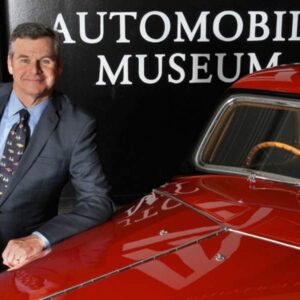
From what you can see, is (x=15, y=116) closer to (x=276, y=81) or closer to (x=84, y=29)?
(x=276, y=81)

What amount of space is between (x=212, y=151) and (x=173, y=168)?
2599mm

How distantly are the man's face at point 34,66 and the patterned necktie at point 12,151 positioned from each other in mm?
135

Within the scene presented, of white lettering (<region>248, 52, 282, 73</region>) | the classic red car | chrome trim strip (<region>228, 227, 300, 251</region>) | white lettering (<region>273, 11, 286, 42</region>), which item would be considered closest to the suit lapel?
the classic red car

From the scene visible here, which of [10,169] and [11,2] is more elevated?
[11,2]

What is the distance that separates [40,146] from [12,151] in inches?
4.9

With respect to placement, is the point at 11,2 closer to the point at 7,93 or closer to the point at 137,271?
the point at 7,93

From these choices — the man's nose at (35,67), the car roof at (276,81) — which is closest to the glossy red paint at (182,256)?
the car roof at (276,81)

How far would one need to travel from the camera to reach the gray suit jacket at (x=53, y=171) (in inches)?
105

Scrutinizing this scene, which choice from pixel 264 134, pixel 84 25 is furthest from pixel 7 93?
pixel 84 25

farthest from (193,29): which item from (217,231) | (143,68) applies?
(217,231)

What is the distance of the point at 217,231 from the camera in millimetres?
2166

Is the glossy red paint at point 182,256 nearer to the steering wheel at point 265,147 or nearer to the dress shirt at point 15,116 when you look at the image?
the steering wheel at point 265,147

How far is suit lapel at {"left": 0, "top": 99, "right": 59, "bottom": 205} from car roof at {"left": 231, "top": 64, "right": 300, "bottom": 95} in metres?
0.83

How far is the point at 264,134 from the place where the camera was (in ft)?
8.88
